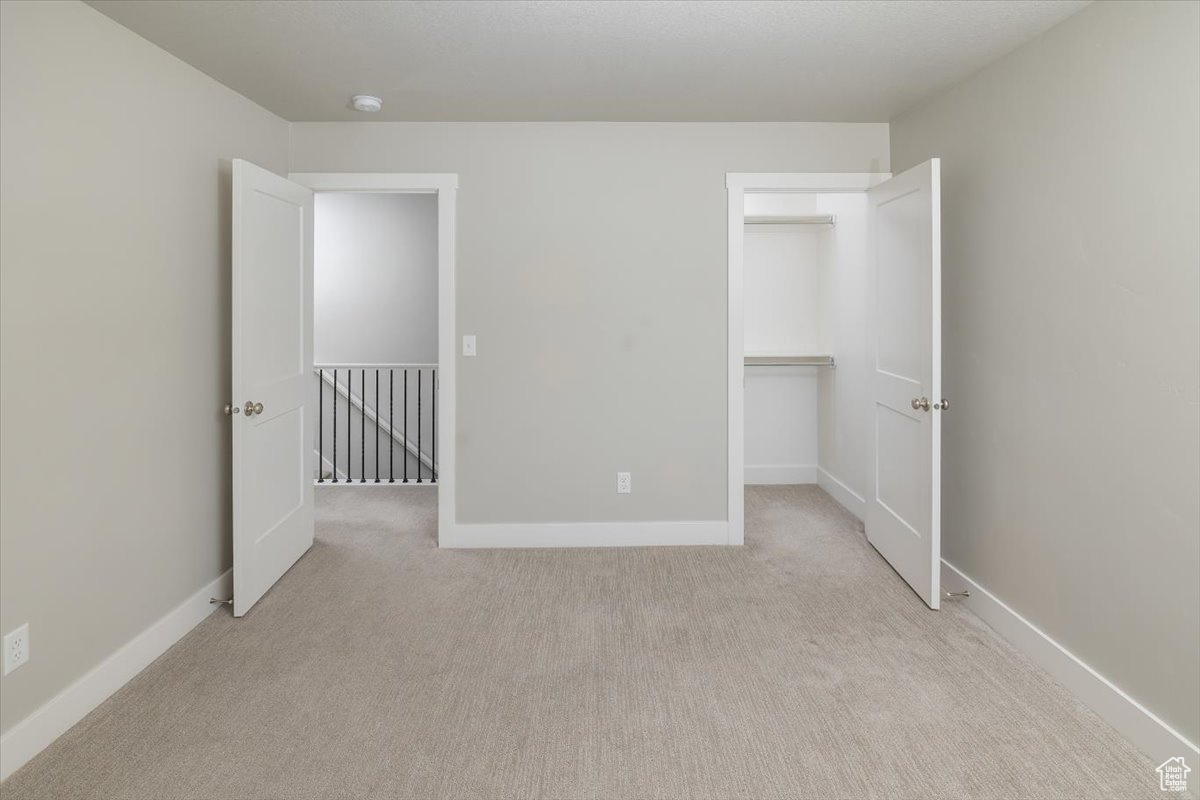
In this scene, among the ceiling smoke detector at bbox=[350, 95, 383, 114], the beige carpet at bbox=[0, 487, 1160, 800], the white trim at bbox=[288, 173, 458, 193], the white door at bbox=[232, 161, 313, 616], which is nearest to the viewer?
the beige carpet at bbox=[0, 487, 1160, 800]

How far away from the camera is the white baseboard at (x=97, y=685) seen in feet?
6.68

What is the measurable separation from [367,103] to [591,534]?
2.54 metres

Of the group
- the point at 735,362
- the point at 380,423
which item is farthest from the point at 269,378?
the point at 380,423

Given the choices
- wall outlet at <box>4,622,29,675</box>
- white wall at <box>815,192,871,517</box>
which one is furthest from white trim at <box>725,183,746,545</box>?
wall outlet at <box>4,622,29,675</box>

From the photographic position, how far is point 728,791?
1911 millimetres

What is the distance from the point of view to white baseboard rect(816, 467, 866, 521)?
4610 millimetres

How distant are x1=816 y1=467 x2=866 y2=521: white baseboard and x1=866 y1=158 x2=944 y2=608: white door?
66 centimetres

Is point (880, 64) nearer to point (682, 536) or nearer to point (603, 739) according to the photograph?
point (682, 536)

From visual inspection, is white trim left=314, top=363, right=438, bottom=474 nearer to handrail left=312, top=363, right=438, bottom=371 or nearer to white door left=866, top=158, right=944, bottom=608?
handrail left=312, top=363, right=438, bottom=371

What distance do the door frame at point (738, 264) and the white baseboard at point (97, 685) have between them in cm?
268

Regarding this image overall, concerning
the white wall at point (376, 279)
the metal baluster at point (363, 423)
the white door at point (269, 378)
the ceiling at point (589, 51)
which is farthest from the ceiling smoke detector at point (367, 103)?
the metal baluster at point (363, 423)

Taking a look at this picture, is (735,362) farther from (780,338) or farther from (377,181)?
(377,181)

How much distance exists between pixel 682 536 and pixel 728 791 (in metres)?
2.17

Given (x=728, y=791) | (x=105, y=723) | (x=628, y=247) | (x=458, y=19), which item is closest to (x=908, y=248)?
(x=628, y=247)
